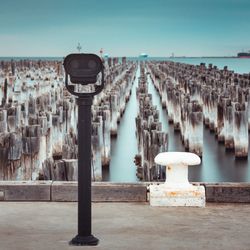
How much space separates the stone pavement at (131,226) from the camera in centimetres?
482

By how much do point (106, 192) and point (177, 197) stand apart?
702 mm

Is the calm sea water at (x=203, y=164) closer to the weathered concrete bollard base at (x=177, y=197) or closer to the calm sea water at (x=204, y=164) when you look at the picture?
the calm sea water at (x=204, y=164)

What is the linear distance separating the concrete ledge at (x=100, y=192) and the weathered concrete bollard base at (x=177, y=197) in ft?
0.63

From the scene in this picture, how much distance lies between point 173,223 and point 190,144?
988cm

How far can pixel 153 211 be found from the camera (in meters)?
5.87

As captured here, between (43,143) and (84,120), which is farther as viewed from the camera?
(43,143)

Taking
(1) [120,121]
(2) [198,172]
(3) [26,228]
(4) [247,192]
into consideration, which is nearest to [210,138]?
(2) [198,172]

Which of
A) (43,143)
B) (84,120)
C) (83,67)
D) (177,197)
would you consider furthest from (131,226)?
(43,143)

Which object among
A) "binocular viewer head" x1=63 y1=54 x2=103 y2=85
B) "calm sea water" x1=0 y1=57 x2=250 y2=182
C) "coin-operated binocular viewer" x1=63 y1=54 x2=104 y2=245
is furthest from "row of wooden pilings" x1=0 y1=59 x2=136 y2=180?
"binocular viewer head" x1=63 y1=54 x2=103 y2=85

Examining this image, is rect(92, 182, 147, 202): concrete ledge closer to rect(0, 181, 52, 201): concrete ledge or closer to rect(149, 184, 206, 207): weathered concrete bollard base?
rect(149, 184, 206, 207): weathered concrete bollard base

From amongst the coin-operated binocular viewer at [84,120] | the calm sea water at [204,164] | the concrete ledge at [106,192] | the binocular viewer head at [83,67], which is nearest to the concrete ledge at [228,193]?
the concrete ledge at [106,192]

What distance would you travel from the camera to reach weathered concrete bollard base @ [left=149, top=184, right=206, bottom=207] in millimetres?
6043

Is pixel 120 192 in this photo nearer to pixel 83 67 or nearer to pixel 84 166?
pixel 84 166

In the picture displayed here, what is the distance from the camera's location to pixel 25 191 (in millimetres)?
6219
